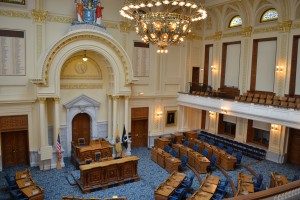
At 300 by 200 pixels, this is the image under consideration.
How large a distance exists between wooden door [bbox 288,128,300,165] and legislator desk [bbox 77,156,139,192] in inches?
362

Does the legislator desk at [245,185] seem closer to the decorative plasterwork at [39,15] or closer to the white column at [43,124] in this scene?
the white column at [43,124]

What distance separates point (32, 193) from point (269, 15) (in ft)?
53.8

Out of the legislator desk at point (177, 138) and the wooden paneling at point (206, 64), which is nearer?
the legislator desk at point (177, 138)

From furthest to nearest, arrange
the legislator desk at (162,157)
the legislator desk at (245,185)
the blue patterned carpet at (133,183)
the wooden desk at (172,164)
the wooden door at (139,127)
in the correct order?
the wooden door at (139,127) < the legislator desk at (162,157) < the wooden desk at (172,164) < the blue patterned carpet at (133,183) < the legislator desk at (245,185)

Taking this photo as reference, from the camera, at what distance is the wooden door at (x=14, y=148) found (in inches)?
584

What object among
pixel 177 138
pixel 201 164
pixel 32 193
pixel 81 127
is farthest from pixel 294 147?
pixel 32 193

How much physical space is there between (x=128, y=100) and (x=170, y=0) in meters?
9.78

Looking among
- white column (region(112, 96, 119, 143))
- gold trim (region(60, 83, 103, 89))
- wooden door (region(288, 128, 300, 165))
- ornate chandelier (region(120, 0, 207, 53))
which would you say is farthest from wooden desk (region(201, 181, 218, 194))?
gold trim (region(60, 83, 103, 89))

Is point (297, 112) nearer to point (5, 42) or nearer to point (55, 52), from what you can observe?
point (55, 52)

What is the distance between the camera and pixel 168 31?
29.9 ft

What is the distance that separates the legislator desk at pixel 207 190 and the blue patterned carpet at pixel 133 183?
153cm

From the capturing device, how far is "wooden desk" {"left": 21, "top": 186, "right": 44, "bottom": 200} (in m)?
10.4

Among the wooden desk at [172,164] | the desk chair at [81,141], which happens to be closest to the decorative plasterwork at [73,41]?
the desk chair at [81,141]

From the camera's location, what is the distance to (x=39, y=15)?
14.6 meters
